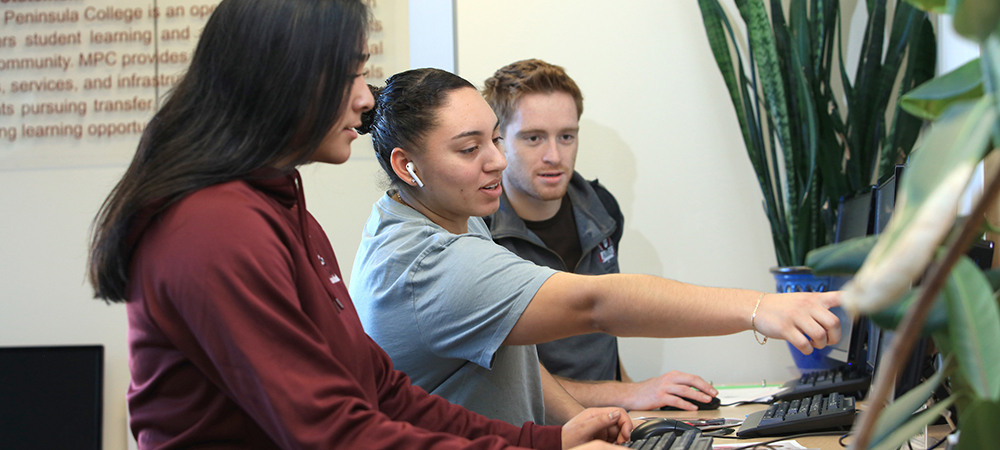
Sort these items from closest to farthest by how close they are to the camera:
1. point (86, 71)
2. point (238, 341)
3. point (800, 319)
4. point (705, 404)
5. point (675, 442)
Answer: point (238, 341) → point (800, 319) → point (675, 442) → point (705, 404) → point (86, 71)

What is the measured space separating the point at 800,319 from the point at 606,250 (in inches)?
46.0

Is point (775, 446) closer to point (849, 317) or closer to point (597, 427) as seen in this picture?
point (597, 427)

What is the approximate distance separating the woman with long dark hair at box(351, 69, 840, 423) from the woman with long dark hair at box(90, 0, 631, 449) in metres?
0.22

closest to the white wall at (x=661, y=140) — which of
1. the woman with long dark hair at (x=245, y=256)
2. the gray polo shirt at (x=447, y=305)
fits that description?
the gray polo shirt at (x=447, y=305)

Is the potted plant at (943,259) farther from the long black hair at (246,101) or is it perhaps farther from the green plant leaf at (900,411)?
the long black hair at (246,101)

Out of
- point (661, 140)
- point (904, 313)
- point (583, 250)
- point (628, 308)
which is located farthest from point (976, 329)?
point (661, 140)

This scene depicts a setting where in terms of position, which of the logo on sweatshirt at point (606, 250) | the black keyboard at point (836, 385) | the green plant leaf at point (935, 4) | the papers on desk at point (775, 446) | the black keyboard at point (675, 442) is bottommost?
the black keyboard at point (836, 385)

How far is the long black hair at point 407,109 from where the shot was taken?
1368 millimetres

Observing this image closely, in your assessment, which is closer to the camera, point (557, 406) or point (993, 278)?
point (993, 278)

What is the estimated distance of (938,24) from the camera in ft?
7.16

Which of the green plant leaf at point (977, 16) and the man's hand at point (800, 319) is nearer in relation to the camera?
the green plant leaf at point (977, 16)

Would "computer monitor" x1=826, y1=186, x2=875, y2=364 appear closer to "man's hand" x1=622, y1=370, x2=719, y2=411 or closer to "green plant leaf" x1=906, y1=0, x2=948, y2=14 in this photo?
"man's hand" x1=622, y1=370, x2=719, y2=411

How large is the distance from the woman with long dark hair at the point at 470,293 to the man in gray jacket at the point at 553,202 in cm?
57

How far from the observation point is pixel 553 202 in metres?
2.14
